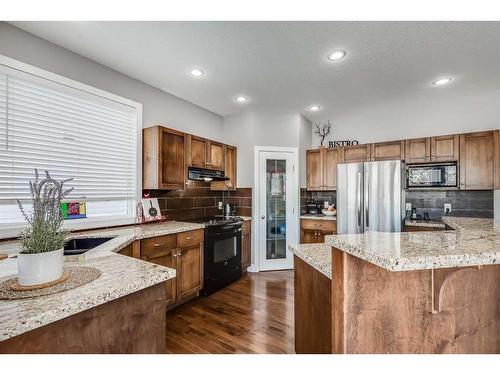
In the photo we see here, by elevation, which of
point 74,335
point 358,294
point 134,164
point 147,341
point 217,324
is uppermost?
point 134,164

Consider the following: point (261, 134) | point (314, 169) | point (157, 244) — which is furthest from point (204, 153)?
point (314, 169)

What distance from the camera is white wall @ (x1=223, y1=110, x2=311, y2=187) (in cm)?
402

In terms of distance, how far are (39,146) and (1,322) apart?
77.1 inches

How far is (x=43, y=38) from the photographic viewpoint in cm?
214

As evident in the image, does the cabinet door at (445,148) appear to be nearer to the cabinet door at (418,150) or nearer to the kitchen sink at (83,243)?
the cabinet door at (418,150)

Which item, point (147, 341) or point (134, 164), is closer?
point (147, 341)

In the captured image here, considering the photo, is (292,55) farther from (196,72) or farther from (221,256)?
(221,256)

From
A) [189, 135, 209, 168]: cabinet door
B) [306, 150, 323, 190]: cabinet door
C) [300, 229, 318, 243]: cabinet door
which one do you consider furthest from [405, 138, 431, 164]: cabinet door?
[189, 135, 209, 168]: cabinet door

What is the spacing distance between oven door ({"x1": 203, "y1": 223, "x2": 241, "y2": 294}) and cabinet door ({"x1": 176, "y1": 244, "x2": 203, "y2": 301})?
108mm

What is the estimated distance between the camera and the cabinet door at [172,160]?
2873 mm

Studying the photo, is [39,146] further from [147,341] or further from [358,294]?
[358,294]

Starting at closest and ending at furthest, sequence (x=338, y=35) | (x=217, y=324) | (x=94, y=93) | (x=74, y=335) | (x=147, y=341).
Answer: (x=74, y=335) < (x=147, y=341) < (x=338, y=35) < (x=217, y=324) < (x=94, y=93)

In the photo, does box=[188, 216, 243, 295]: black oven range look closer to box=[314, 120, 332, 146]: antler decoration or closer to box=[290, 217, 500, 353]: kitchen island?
box=[290, 217, 500, 353]: kitchen island
